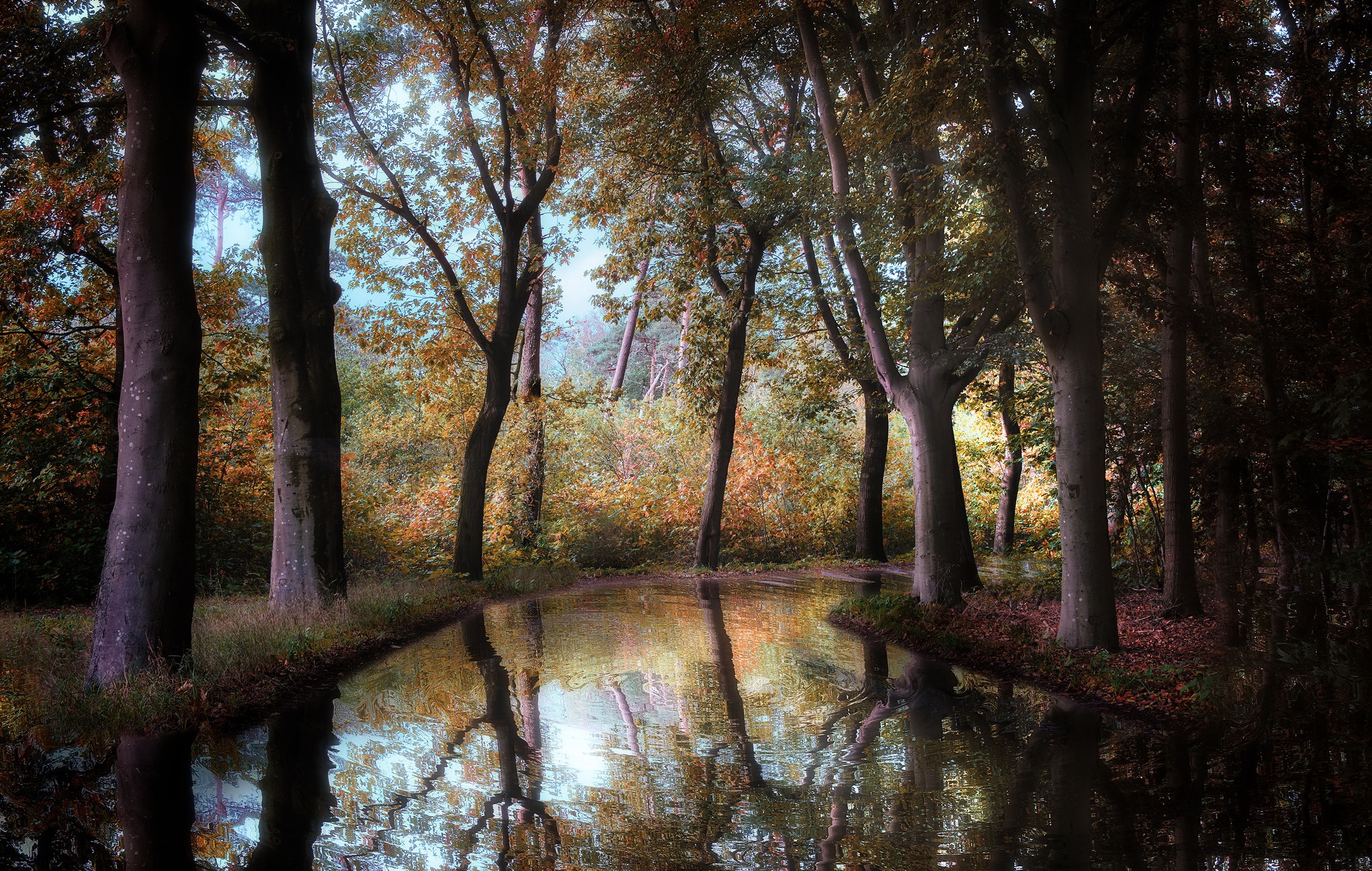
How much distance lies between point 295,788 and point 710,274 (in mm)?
16326

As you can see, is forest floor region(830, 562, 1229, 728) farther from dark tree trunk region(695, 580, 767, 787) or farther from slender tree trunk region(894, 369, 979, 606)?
dark tree trunk region(695, 580, 767, 787)

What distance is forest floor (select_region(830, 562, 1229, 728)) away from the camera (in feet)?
22.6

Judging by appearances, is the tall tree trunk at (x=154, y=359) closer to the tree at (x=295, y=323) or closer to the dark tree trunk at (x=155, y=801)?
the dark tree trunk at (x=155, y=801)

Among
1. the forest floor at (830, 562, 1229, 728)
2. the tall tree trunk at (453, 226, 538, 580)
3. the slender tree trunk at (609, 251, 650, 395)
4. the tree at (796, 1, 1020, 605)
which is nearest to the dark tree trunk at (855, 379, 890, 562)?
the slender tree trunk at (609, 251, 650, 395)

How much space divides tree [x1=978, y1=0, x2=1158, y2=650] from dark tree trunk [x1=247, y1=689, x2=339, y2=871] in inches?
271

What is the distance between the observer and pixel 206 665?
6.90 meters

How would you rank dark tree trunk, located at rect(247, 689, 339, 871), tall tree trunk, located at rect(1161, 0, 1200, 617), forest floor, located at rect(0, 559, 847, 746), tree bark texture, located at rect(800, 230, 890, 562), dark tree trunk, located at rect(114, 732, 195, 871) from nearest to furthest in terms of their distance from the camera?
dark tree trunk, located at rect(114, 732, 195, 871) < dark tree trunk, located at rect(247, 689, 339, 871) < forest floor, located at rect(0, 559, 847, 746) < tall tree trunk, located at rect(1161, 0, 1200, 617) < tree bark texture, located at rect(800, 230, 890, 562)

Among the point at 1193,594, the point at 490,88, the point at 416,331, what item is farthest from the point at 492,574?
the point at 1193,594

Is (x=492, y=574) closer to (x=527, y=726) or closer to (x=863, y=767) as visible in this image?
(x=527, y=726)

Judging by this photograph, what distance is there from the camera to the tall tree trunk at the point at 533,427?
20.9m

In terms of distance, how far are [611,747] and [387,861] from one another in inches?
85.8

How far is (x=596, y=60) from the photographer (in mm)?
17562

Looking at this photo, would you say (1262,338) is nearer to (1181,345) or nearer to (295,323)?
(1181,345)

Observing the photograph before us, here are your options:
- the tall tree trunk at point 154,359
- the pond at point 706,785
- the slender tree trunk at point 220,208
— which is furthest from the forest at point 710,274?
the slender tree trunk at point 220,208
